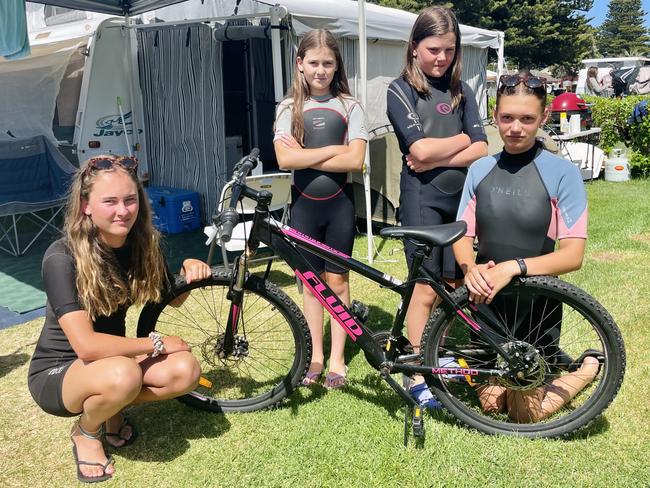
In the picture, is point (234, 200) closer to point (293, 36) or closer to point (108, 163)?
point (108, 163)

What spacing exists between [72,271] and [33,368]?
0.52 meters

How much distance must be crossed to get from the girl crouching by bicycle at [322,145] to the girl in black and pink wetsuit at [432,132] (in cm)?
27

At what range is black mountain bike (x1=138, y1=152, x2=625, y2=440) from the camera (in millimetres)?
2209

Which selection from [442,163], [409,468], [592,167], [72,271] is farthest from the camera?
[592,167]

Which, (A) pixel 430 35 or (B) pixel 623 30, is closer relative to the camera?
(A) pixel 430 35

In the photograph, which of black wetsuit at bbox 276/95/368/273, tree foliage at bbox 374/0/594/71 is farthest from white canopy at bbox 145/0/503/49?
tree foliage at bbox 374/0/594/71

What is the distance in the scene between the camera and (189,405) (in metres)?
2.70

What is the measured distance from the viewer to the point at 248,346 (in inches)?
109

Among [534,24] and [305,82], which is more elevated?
[534,24]

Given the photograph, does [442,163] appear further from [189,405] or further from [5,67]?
[5,67]

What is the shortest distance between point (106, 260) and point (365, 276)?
1.10 m

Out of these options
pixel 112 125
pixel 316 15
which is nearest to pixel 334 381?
pixel 316 15

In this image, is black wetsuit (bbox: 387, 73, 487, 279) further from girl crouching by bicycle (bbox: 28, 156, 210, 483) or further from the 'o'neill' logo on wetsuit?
girl crouching by bicycle (bbox: 28, 156, 210, 483)

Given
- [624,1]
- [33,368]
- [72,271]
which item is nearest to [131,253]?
[72,271]
